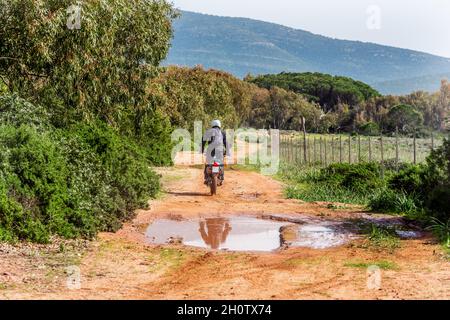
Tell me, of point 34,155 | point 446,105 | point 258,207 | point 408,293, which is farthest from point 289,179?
point 446,105

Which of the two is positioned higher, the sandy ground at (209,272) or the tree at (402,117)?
the tree at (402,117)

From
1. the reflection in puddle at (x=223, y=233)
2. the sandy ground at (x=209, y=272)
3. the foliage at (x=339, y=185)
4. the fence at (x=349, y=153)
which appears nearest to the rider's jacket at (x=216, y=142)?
the foliage at (x=339, y=185)

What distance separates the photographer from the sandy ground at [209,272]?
700cm

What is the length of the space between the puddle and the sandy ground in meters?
0.45

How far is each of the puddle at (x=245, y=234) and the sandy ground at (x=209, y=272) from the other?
452 mm

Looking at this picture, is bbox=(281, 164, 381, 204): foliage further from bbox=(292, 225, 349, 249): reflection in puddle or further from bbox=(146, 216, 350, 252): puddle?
bbox=(292, 225, 349, 249): reflection in puddle

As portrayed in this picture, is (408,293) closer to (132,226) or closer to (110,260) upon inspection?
(110,260)

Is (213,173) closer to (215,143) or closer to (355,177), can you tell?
(215,143)

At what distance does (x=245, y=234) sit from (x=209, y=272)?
3381 mm

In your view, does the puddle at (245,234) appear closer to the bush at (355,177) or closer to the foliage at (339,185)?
the foliage at (339,185)

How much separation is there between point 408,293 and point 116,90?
11.7m

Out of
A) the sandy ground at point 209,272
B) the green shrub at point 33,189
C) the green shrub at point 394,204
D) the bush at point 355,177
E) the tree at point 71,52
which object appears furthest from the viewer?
the bush at point 355,177

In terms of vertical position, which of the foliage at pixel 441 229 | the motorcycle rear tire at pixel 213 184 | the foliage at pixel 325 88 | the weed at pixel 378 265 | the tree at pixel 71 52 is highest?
the foliage at pixel 325 88

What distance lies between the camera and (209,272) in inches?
328
